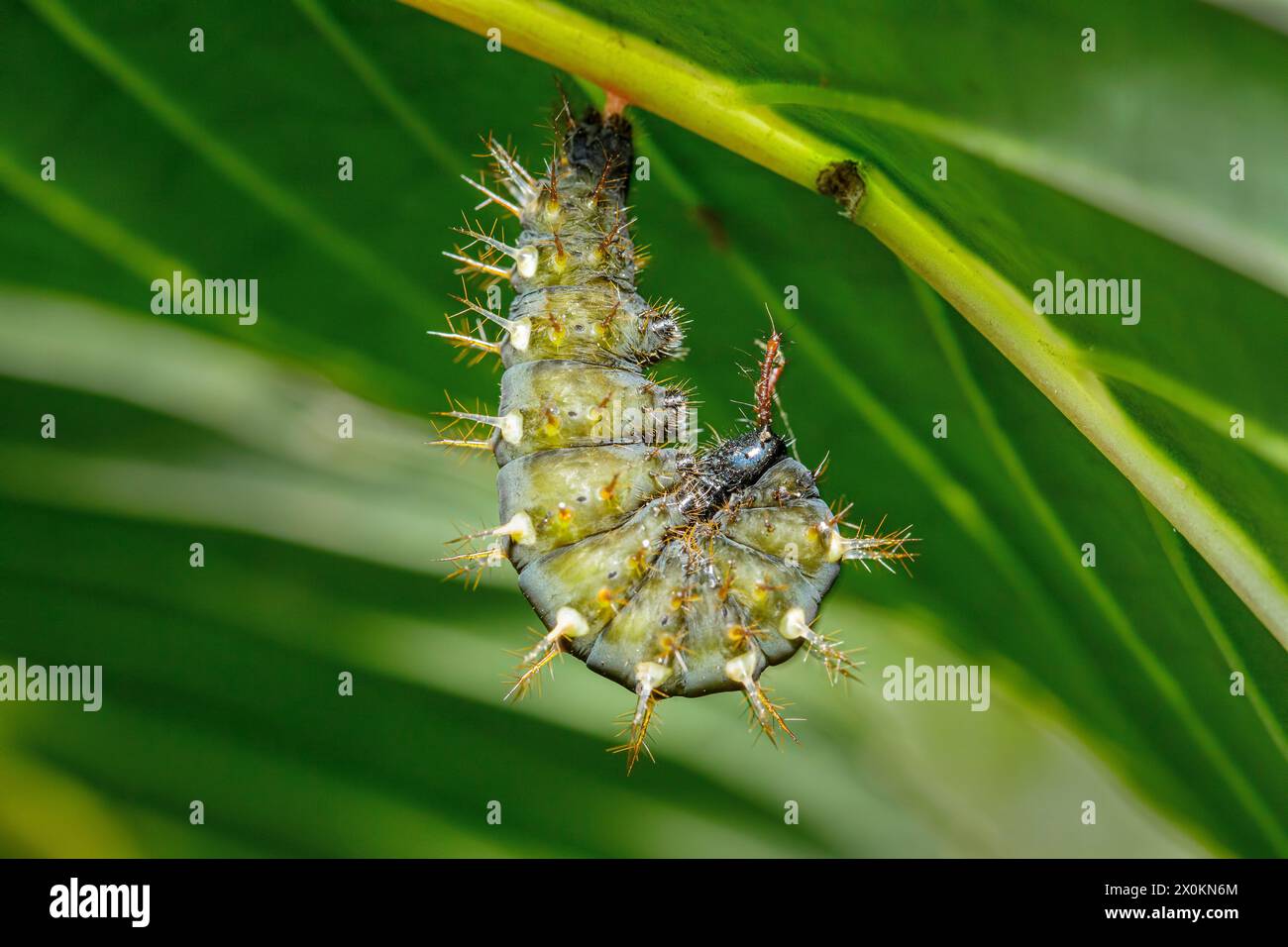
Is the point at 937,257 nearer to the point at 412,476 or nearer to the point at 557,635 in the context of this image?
the point at 557,635

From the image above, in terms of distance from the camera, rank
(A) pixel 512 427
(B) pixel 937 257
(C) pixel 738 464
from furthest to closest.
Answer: (C) pixel 738 464 < (A) pixel 512 427 < (B) pixel 937 257

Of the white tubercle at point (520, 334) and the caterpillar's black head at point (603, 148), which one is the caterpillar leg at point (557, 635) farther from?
the caterpillar's black head at point (603, 148)

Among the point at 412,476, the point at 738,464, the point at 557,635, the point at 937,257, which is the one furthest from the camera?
the point at 412,476

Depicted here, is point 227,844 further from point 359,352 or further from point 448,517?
point 359,352

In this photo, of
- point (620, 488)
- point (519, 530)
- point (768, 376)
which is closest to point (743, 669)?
point (620, 488)

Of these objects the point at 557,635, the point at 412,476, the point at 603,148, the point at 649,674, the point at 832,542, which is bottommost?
the point at 649,674

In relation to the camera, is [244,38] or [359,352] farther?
[359,352]
